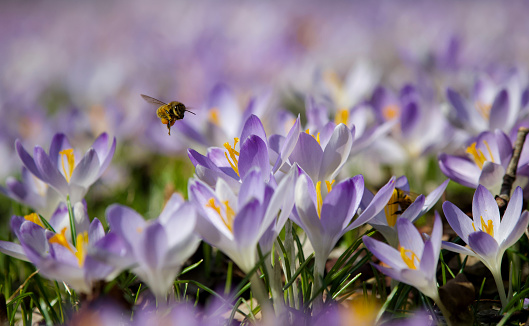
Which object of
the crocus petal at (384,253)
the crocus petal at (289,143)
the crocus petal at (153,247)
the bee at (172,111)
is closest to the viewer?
the crocus petal at (153,247)

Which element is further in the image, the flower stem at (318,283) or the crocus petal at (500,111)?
Answer: the crocus petal at (500,111)

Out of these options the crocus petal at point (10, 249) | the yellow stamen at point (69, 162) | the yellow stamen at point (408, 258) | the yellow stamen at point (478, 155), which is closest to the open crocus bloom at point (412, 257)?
the yellow stamen at point (408, 258)

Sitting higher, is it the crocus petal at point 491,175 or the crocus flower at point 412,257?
the crocus petal at point 491,175

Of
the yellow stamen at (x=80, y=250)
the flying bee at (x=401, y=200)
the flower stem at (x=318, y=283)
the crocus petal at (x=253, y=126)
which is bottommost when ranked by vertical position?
the flower stem at (x=318, y=283)

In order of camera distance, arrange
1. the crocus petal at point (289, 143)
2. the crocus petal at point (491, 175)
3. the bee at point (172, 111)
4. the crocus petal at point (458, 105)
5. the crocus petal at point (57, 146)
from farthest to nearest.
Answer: the crocus petal at point (458, 105), the bee at point (172, 111), the crocus petal at point (57, 146), the crocus petal at point (491, 175), the crocus petal at point (289, 143)

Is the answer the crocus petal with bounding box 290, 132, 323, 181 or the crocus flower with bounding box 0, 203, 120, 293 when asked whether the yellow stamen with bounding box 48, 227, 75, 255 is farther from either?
the crocus petal with bounding box 290, 132, 323, 181

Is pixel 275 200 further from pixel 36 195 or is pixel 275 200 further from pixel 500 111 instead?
pixel 500 111

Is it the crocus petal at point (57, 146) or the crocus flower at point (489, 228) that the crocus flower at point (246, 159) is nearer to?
the crocus flower at point (489, 228)
